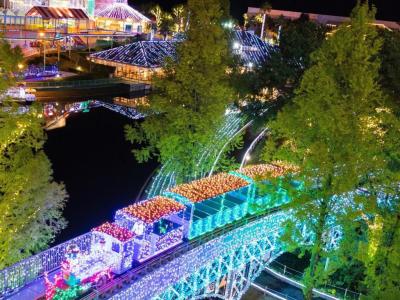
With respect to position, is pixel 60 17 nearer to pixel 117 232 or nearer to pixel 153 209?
pixel 153 209

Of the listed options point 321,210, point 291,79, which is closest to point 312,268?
point 321,210

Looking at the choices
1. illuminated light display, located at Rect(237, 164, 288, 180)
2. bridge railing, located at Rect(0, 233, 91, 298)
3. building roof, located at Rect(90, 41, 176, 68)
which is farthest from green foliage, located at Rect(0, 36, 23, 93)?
building roof, located at Rect(90, 41, 176, 68)

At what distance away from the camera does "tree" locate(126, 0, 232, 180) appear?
23438 mm

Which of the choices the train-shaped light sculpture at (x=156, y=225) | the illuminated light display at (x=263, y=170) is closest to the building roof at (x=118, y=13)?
the illuminated light display at (x=263, y=170)

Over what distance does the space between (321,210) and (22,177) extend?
34.9 ft

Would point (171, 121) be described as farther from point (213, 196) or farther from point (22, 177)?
point (22, 177)

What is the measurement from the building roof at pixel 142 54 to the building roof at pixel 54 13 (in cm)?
1512

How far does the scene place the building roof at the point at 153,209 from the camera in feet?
55.4

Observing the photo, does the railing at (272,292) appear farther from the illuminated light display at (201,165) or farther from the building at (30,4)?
the building at (30,4)

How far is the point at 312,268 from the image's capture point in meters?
18.1

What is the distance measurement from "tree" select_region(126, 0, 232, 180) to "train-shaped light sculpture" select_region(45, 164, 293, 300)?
3356 millimetres

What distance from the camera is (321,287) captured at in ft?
78.4

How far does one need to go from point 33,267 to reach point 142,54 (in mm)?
52709

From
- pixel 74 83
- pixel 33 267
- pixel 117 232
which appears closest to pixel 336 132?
pixel 117 232
